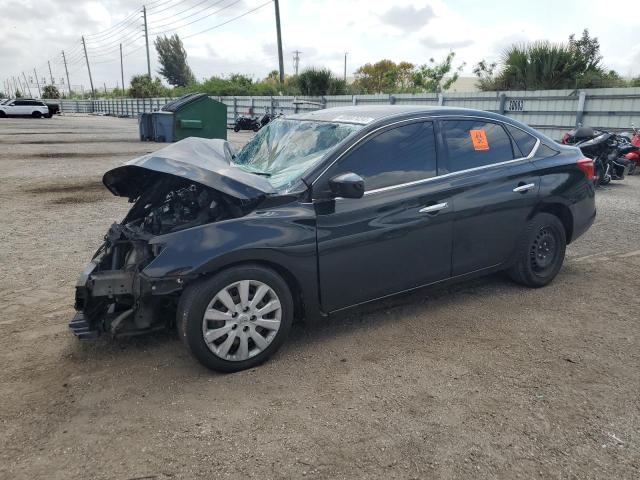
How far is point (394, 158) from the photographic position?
12.2ft

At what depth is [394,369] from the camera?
3254 millimetres

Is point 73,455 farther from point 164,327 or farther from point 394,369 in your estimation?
point 394,369

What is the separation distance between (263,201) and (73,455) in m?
1.74

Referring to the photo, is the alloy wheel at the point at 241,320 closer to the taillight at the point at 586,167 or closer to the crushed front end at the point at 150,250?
the crushed front end at the point at 150,250

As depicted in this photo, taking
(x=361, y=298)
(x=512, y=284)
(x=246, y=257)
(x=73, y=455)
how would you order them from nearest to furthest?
(x=73, y=455), (x=246, y=257), (x=361, y=298), (x=512, y=284)

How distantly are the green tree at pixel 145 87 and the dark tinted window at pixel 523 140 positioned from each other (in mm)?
59479

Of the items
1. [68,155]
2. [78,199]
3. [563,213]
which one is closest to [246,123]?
[68,155]

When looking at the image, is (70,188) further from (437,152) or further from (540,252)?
(540,252)

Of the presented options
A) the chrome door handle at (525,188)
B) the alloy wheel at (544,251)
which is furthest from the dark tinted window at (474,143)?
the alloy wheel at (544,251)

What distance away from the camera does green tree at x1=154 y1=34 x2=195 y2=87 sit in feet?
322

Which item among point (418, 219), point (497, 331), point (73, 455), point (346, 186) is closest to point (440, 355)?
point (497, 331)

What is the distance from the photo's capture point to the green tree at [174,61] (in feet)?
322

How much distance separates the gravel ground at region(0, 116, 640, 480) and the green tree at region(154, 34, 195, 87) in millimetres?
101121

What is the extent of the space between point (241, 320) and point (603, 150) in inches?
350
